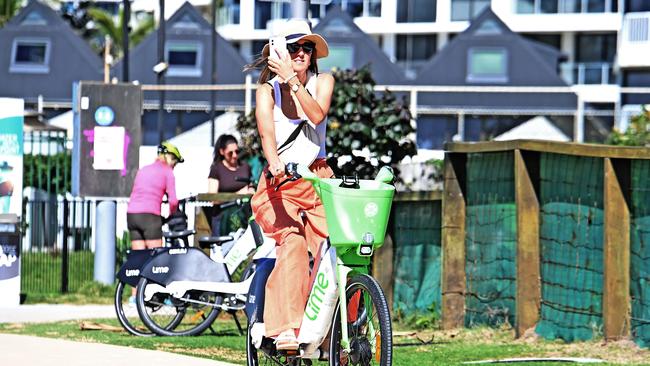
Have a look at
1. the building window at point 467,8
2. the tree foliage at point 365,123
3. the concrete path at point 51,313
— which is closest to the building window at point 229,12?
the building window at point 467,8

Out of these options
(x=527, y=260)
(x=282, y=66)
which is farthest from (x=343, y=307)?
(x=527, y=260)

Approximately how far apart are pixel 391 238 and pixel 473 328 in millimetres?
1779

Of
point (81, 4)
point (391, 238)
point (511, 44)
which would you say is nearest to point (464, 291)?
point (391, 238)

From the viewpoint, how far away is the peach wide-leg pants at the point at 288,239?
810 centimetres

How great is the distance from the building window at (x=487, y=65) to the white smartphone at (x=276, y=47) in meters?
35.0

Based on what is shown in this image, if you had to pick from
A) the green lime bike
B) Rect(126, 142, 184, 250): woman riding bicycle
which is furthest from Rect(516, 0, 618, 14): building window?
the green lime bike

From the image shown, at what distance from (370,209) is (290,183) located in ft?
2.70

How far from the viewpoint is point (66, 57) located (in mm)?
→ 44188

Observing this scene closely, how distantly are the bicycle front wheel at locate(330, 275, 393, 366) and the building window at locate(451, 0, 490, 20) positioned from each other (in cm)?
4227

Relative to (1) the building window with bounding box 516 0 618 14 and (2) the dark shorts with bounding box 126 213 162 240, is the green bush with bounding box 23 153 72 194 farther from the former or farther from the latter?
(1) the building window with bounding box 516 0 618 14

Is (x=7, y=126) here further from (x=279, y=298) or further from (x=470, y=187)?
(x=279, y=298)

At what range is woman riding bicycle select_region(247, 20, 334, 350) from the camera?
318 inches

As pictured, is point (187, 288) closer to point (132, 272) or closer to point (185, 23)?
point (132, 272)

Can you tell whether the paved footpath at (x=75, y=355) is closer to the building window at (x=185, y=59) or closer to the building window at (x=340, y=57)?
the building window at (x=340, y=57)
